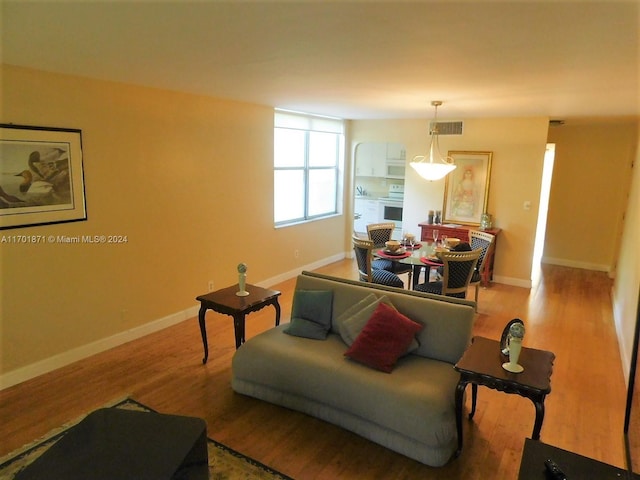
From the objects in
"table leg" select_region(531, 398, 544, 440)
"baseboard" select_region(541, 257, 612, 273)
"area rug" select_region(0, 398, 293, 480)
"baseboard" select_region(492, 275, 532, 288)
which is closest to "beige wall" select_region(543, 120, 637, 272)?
"baseboard" select_region(541, 257, 612, 273)

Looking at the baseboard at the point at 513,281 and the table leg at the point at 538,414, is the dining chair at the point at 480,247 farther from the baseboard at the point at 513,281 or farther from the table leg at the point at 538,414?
the table leg at the point at 538,414

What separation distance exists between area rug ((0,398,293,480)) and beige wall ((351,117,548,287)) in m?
5.06

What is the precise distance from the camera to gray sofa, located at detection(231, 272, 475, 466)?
2.47 m

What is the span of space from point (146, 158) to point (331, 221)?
3736 millimetres

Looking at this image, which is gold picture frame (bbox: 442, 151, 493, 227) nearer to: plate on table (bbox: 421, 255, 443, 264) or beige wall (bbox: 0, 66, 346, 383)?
plate on table (bbox: 421, 255, 443, 264)

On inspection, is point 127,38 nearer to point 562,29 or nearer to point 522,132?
point 562,29

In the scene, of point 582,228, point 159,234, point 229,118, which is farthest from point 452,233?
point 159,234

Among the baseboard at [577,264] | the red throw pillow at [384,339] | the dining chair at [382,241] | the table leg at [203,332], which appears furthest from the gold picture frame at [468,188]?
the table leg at [203,332]

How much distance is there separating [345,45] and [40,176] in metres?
2.59

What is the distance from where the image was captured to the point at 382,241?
5.92 metres

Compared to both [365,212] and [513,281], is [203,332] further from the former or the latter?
[365,212]

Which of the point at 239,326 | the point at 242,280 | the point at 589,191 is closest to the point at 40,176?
the point at 242,280

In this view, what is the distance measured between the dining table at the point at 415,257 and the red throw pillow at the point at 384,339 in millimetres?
1700

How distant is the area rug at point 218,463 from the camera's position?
2406mm
